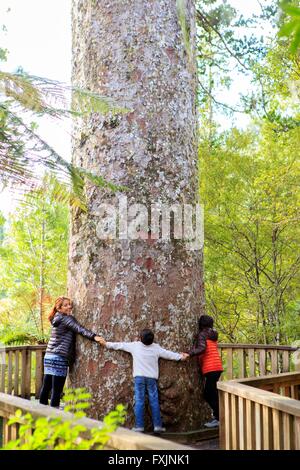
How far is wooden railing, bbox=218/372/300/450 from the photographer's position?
2795mm

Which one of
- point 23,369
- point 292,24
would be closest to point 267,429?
point 292,24

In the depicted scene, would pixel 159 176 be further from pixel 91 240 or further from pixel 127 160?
pixel 91 240

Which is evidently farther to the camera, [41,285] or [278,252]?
[41,285]

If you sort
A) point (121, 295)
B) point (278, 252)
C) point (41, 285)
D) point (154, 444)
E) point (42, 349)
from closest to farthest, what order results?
point (154, 444)
point (121, 295)
point (42, 349)
point (278, 252)
point (41, 285)

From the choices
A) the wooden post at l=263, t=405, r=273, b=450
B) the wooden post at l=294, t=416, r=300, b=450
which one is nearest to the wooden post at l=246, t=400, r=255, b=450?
the wooden post at l=263, t=405, r=273, b=450

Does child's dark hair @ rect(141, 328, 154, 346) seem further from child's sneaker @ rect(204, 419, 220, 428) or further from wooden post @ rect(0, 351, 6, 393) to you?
wooden post @ rect(0, 351, 6, 393)

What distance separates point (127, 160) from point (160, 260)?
88cm

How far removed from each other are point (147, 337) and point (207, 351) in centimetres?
68

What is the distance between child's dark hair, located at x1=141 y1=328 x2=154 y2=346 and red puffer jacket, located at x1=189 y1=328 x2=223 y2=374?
0.45 meters

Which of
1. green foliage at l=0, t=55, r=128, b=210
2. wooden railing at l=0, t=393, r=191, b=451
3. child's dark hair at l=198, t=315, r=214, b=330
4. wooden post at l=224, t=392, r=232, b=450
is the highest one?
green foliage at l=0, t=55, r=128, b=210

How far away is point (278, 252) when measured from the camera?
9648 mm

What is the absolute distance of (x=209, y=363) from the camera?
4.68 m

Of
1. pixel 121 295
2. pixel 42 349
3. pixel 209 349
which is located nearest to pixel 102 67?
pixel 121 295

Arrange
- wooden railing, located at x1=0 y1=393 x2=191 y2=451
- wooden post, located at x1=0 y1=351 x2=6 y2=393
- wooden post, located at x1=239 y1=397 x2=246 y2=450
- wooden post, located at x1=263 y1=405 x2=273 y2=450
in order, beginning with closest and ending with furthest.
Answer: wooden railing, located at x1=0 y1=393 x2=191 y2=451 → wooden post, located at x1=263 y1=405 x2=273 y2=450 → wooden post, located at x1=239 y1=397 x2=246 y2=450 → wooden post, located at x1=0 y1=351 x2=6 y2=393
